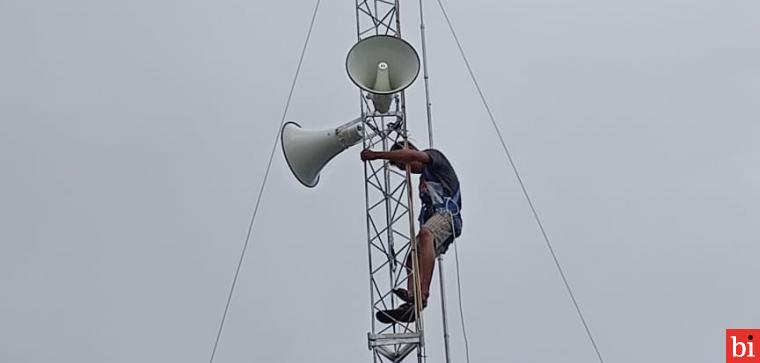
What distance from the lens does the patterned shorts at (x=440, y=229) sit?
10.1 meters

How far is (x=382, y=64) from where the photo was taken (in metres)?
9.79

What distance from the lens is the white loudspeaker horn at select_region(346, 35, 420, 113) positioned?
9742mm

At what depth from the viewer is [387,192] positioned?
34.0ft

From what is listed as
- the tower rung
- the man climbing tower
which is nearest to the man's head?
the man climbing tower

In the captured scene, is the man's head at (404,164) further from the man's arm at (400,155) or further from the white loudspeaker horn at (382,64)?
the white loudspeaker horn at (382,64)

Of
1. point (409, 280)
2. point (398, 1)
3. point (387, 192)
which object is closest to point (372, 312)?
point (409, 280)

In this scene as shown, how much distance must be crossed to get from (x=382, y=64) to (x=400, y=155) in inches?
32.7

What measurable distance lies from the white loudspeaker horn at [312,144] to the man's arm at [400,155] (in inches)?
19.0

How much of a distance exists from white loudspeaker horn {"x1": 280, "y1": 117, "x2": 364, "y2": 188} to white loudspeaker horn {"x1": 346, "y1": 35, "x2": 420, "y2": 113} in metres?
0.51

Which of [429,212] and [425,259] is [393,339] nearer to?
[425,259]

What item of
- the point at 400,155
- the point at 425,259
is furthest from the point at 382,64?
the point at 425,259

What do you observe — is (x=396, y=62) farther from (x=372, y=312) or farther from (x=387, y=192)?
(x=372, y=312)

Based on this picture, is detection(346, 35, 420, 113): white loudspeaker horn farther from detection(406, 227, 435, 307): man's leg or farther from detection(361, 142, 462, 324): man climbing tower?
detection(406, 227, 435, 307): man's leg

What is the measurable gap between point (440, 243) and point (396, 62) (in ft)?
5.64
